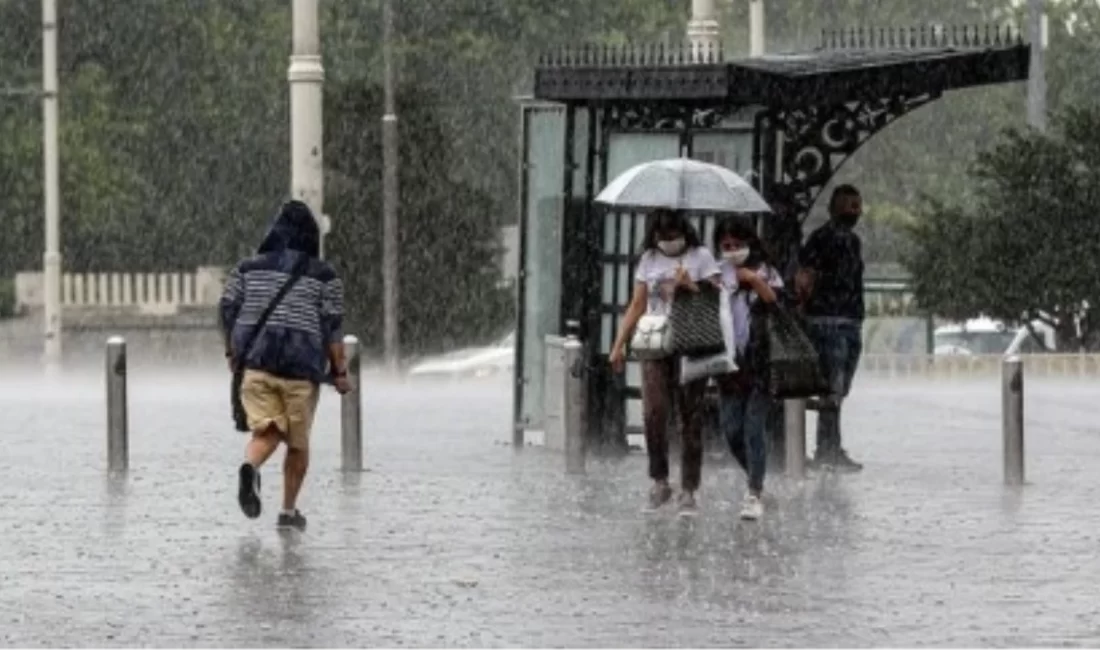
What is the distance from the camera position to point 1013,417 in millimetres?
23250

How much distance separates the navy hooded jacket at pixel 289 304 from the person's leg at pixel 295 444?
69 millimetres

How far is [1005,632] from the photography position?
1441 cm

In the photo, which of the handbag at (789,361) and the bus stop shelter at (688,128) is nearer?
the handbag at (789,361)

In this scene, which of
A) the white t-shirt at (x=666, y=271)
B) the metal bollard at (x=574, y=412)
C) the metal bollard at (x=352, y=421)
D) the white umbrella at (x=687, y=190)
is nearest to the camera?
the white t-shirt at (x=666, y=271)

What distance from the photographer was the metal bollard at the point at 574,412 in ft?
80.0

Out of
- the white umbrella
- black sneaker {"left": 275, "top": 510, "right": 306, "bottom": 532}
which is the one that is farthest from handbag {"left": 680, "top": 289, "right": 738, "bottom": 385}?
black sneaker {"left": 275, "top": 510, "right": 306, "bottom": 532}

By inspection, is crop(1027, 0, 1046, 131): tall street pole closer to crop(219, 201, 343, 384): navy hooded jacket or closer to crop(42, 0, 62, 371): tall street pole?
crop(42, 0, 62, 371): tall street pole

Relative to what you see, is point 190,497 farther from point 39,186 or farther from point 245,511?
point 39,186

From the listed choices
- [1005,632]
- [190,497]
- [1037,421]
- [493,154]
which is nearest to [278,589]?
[1005,632]

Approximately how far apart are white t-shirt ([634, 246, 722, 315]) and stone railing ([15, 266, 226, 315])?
5091 cm

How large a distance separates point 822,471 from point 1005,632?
421 inches

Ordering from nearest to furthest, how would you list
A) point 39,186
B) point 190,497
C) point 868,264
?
point 190,497, point 39,186, point 868,264

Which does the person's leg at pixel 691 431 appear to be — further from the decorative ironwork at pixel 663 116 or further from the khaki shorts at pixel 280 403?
the decorative ironwork at pixel 663 116

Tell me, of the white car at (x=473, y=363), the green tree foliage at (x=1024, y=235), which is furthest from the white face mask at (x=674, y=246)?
the white car at (x=473, y=363)
